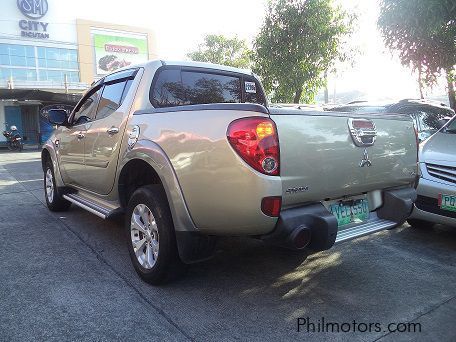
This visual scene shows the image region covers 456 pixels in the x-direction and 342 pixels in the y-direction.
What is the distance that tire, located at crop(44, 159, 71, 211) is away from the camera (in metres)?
5.66

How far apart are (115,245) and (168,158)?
1723mm

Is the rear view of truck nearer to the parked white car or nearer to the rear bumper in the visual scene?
the rear bumper

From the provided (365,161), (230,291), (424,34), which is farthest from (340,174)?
(424,34)

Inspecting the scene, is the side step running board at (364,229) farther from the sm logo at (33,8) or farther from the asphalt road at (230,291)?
the sm logo at (33,8)

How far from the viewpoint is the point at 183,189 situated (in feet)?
9.69

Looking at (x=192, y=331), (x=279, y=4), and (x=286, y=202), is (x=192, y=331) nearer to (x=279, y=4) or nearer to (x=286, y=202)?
(x=286, y=202)

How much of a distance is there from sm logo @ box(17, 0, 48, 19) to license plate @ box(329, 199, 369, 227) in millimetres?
33962

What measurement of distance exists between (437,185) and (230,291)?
8.62 ft

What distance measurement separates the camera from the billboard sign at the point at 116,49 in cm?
3470

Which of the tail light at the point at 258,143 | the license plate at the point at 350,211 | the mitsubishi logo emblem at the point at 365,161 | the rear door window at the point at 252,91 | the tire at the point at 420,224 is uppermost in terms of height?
the rear door window at the point at 252,91

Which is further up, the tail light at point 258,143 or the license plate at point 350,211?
the tail light at point 258,143

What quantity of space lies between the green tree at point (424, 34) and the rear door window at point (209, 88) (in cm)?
390

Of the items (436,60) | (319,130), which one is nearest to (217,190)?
(319,130)

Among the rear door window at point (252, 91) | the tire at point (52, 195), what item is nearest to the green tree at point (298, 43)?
the rear door window at point (252, 91)
